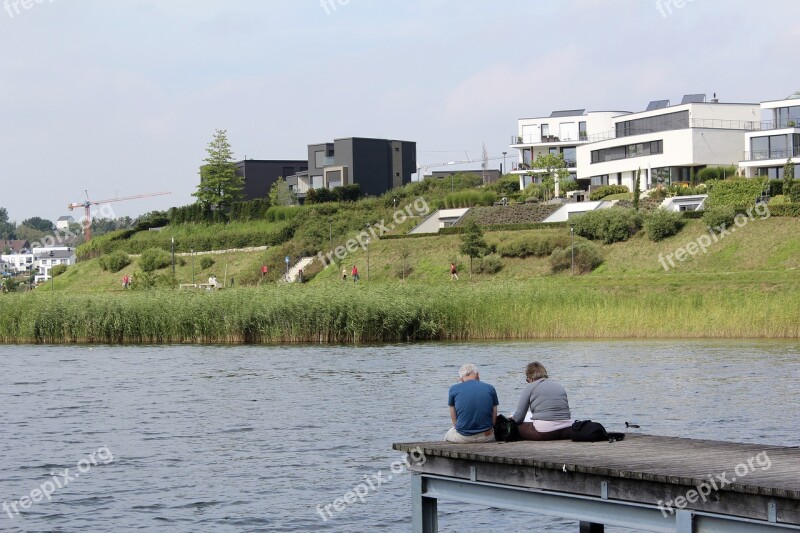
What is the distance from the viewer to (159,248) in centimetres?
10106

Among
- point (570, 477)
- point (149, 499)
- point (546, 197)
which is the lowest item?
point (149, 499)

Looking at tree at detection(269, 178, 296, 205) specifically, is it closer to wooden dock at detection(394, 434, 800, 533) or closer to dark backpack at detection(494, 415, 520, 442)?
dark backpack at detection(494, 415, 520, 442)

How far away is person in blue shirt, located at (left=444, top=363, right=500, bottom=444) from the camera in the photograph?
1512 cm

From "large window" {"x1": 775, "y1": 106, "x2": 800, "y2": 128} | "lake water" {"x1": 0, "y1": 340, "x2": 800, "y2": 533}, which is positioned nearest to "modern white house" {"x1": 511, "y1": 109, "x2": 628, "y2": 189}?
"large window" {"x1": 775, "y1": 106, "x2": 800, "y2": 128}

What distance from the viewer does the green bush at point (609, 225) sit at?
251 ft

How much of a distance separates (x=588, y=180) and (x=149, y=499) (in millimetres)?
97614

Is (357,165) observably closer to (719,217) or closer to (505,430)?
(719,217)

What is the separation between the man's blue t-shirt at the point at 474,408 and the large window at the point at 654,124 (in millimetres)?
88301

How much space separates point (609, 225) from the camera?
77000 millimetres

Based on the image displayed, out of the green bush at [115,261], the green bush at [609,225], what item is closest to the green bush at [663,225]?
the green bush at [609,225]

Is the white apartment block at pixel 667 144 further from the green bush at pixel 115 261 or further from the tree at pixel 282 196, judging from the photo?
the green bush at pixel 115 261

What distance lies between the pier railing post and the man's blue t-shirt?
3.19 ft

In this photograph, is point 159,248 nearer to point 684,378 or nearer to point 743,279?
point 743,279

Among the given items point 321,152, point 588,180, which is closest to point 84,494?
point 588,180
